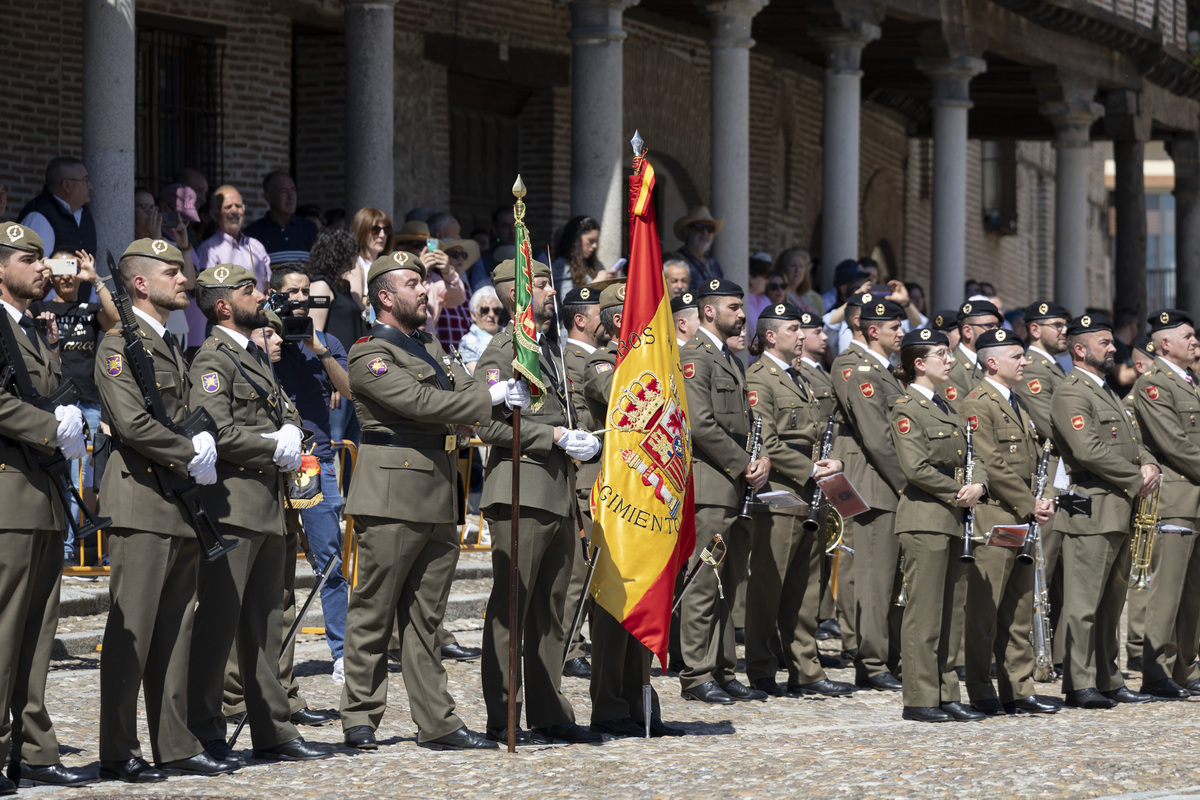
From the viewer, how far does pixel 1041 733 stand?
7.40 m

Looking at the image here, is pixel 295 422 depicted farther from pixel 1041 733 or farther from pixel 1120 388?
pixel 1120 388

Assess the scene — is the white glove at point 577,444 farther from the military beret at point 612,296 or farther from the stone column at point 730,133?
the stone column at point 730,133

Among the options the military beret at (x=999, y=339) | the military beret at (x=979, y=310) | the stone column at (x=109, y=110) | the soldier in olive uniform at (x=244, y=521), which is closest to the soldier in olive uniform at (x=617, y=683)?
the soldier in olive uniform at (x=244, y=521)

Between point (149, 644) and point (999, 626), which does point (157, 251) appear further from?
point (999, 626)

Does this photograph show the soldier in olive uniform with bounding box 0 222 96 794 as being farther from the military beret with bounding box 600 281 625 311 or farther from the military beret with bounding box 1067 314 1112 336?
the military beret with bounding box 1067 314 1112 336

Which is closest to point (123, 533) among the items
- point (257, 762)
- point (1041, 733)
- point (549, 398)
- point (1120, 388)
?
point (257, 762)

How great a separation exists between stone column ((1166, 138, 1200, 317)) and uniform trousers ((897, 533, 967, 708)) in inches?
673

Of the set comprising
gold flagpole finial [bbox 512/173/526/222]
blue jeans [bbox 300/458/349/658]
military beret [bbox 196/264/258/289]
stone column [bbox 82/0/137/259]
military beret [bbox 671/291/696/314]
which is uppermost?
stone column [bbox 82/0/137/259]

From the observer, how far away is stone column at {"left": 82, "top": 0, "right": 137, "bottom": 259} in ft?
33.6

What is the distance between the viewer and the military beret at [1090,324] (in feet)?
28.8

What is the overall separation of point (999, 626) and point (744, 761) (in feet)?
7.35

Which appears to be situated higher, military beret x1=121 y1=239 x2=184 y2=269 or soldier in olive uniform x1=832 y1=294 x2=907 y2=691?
military beret x1=121 y1=239 x2=184 y2=269

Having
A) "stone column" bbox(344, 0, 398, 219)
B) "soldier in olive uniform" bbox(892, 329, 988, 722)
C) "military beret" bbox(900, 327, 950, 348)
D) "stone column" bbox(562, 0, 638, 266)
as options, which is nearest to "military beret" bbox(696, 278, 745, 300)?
"military beret" bbox(900, 327, 950, 348)

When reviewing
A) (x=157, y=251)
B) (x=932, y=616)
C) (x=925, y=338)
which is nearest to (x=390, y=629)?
(x=157, y=251)
